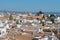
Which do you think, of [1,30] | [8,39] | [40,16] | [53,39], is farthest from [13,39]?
[40,16]

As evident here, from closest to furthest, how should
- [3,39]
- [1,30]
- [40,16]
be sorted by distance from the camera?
1. [3,39]
2. [1,30]
3. [40,16]

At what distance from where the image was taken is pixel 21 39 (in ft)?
28.7

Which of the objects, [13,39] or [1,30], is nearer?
[13,39]

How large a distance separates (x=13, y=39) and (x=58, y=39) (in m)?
1.69

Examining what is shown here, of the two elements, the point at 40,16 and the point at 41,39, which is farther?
the point at 40,16

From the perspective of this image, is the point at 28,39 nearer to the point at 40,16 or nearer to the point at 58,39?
the point at 58,39

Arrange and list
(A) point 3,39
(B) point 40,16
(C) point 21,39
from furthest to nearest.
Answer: (B) point 40,16
(C) point 21,39
(A) point 3,39

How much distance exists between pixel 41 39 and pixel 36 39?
18 centimetres

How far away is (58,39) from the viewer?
8805 mm

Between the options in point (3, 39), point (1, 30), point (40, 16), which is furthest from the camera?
point (40, 16)

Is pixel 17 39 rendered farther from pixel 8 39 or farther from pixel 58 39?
pixel 58 39

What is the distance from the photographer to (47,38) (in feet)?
28.0

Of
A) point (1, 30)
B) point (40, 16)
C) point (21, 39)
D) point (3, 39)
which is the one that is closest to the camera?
point (3, 39)

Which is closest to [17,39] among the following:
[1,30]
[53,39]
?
[53,39]
